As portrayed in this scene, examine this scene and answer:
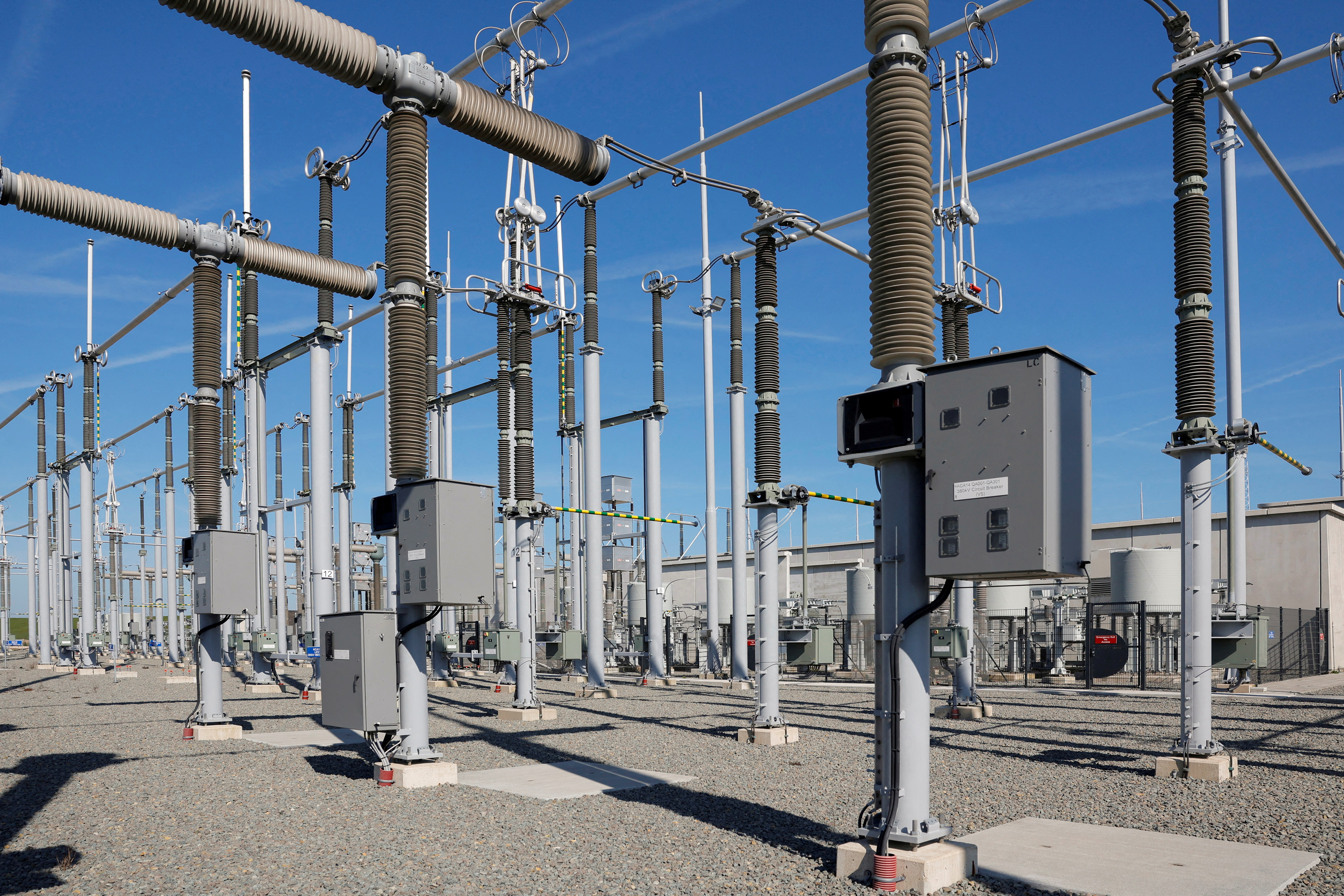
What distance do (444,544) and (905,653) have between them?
577 centimetres

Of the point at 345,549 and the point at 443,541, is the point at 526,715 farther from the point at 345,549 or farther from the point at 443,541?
the point at 345,549

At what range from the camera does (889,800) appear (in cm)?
681

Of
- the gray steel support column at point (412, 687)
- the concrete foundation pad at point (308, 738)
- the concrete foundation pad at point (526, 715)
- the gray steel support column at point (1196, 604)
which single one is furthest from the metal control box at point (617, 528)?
the gray steel support column at point (1196, 604)

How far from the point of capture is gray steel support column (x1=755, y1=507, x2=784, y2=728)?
49.4 feet

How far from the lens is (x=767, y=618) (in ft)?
49.4

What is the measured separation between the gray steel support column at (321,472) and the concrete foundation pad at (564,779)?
10440 millimetres

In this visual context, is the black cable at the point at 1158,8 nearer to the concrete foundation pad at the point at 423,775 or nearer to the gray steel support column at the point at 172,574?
the concrete foundation pad at the point at 423,775

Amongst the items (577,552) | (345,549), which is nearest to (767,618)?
(577,552)

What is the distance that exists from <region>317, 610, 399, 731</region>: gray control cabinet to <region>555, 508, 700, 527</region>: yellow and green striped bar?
10392 mm

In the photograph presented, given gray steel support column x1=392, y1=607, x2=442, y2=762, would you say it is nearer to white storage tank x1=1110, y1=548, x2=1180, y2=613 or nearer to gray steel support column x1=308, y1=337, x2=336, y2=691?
gray steel support column x1=308, y1=337, x2=336, y2=691

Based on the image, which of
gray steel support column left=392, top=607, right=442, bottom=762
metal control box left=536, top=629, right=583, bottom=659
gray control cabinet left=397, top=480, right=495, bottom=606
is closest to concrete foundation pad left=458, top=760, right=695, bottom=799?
gray steel support column left=392, top=607, right=442, bottom=762

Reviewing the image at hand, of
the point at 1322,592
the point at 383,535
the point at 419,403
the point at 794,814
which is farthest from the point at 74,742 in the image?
the point at 1322,592

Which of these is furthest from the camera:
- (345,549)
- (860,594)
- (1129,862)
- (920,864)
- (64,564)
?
(64,564)

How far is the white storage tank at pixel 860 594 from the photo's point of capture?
36.2 meters
